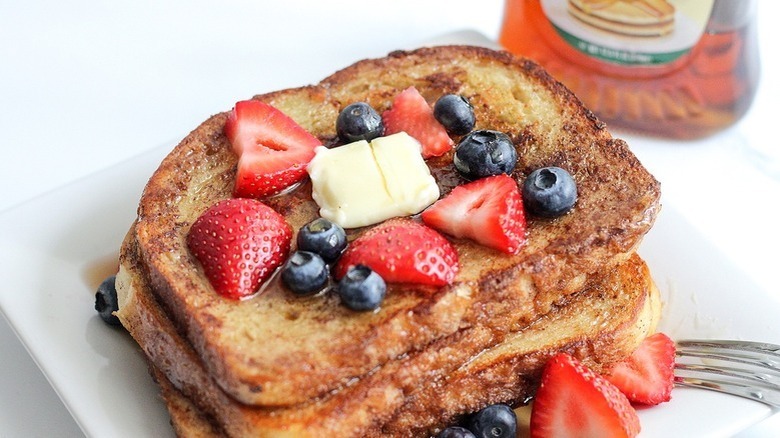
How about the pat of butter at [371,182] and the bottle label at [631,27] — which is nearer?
the pat of butter at [371,182]

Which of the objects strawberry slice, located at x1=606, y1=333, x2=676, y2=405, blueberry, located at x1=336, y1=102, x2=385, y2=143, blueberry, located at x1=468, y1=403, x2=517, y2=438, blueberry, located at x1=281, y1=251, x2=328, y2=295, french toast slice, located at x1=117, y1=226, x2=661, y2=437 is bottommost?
strawberry slice, located at x1=606, y1=333, x2=676, y2=405

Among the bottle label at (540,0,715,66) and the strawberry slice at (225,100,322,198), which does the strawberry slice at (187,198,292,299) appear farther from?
the bottle label at (540,0,715,66)

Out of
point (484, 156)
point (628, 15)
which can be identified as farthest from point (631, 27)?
point (484, 156)

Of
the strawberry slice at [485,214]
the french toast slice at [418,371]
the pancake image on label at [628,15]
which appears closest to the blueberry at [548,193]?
the strawberry slice at [485,214]

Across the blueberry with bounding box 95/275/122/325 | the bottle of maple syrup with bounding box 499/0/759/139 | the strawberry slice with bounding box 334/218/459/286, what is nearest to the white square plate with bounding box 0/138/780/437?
the blueberry with bounding box 95/275/122/325

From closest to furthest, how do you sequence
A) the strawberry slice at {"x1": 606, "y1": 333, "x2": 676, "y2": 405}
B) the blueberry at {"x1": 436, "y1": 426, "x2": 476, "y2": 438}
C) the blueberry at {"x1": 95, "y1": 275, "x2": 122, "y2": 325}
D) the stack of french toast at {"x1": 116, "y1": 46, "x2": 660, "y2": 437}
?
the stack of french toast at {"x1": 116, "y1": 46, "x2": 660, "y2": 437}, the blueberry at {"x1": 436, "y1": 426, "x2": 476, "y2": 438}, the strawberry slice at {"x1": 606, "y1": 333, "x2": 676, "y2": 405}, the blueberry at {"x1": 95, "y1": 275, "x2": 122, "y2": 325}

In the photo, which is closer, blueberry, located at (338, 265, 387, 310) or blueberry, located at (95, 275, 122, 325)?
blueberry, located at (338, 265, 387, 310)

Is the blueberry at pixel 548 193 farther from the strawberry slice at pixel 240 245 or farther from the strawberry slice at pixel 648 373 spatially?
the strawberry slice at pixel 240 245
